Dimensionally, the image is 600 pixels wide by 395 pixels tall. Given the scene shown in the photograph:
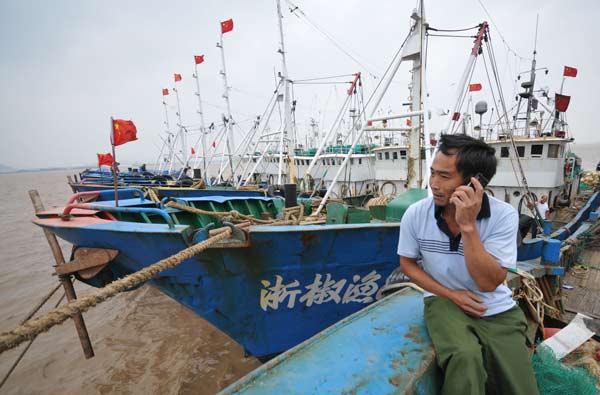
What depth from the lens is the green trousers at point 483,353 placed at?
4.47 feet

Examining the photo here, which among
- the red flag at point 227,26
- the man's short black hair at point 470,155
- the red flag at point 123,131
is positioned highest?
the red flag at point 227,26

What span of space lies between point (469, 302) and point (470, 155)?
0.84m

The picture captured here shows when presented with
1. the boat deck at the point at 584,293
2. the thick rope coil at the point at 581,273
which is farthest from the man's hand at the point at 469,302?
the thick rope coil at the point at 581,273

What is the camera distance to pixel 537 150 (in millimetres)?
13055

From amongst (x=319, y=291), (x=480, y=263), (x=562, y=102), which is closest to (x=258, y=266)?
(x=319, y=291)

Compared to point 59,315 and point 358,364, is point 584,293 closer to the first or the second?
point 358,364

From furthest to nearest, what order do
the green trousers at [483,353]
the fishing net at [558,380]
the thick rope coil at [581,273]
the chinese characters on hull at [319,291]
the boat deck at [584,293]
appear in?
the thick rope coil at [581,273]
the boat deck at [584,293]
the chinese characters on hull at [319,291]
the fishing net at [558,380]
the green trousers at [483,353]

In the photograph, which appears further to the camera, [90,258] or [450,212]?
[90,258]

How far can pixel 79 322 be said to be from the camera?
311cm

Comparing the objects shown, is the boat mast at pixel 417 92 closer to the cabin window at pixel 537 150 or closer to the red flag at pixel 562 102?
the red flag at pixel 562 102

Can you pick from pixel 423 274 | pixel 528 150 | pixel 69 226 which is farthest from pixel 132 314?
pixel 528 150

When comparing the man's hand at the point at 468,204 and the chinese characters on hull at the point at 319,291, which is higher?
the man's hand at the point at 468,204

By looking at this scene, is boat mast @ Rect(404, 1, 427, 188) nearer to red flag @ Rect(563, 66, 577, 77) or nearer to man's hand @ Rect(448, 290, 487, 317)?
man's hand @ Rect(448, 290, 487, 317)

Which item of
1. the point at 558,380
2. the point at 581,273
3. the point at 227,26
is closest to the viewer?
the point at 558,380
